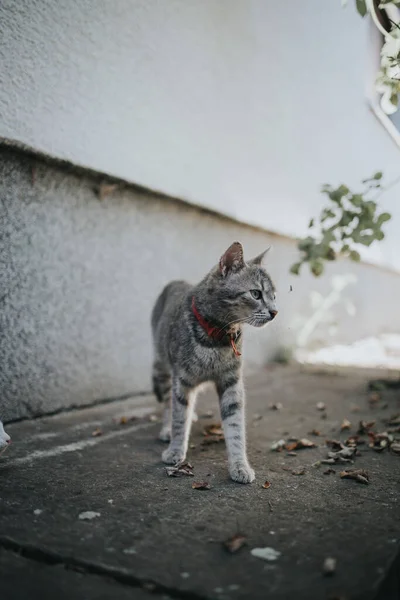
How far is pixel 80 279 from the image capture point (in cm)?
386

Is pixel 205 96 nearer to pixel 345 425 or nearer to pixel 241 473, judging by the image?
pixel 345 425

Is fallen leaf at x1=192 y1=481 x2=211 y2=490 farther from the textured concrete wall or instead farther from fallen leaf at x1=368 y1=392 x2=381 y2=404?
fallen leaf at x1=368 y1=392 x2=381 y2=404

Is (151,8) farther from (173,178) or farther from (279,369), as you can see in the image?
(279,369)

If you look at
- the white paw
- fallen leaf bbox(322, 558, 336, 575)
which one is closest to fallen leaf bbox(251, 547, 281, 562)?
fallen leaf bbox(322, 558, 336, 575)

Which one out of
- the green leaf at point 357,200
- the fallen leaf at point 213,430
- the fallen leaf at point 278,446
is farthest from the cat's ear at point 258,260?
the green leaf at point 357,200

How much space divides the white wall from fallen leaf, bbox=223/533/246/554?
102 inches

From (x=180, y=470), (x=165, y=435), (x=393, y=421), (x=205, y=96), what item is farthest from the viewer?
(x=205, y=96)

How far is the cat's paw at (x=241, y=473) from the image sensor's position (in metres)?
2.50

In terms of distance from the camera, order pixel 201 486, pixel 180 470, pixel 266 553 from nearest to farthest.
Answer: pixel 266 553
pixel 201 486
pixel 180 470

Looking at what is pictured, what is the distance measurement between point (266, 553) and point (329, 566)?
231 mm

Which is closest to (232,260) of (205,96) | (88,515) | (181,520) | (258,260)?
(258,260)

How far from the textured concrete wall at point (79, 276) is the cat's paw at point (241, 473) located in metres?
0.83

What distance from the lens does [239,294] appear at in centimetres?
275

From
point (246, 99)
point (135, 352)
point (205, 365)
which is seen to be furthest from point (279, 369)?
point (205, 365)
